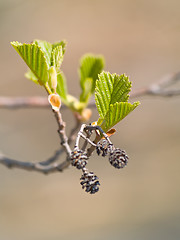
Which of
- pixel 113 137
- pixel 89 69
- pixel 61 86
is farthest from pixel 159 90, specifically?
pixel 113 137

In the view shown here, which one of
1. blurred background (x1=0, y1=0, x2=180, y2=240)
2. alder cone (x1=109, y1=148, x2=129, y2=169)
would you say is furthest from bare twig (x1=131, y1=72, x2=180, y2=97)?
blurred background (x1=0, y1=0, x2=180, y2=240)

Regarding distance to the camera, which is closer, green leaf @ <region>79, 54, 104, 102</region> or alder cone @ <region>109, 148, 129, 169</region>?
alder cone @ <region>109, 148, 129, 169</region>

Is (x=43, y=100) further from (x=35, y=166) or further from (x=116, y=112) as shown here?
(x=116, y=112)

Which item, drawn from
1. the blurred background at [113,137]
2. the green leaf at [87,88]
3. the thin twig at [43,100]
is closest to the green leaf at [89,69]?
the green leaf at [87,88]

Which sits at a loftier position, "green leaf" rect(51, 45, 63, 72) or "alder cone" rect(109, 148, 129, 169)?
"green leaf" rect(51, 45, 63, 72)

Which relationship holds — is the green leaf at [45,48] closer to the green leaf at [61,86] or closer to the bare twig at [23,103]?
the green leaf at [61,86]

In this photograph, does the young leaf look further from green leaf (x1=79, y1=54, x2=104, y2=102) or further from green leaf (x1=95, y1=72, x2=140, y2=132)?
green leaf (x1=95, y1=72, x2=140, y2=132)

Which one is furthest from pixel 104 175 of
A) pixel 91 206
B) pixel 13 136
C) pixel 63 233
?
pixel 13 136
